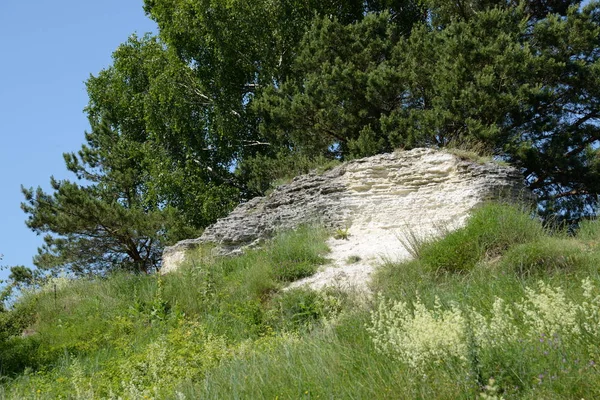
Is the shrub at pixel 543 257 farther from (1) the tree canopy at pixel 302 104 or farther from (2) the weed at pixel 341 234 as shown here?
(1) the tree canopy at pixel 302 104

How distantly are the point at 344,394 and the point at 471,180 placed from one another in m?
10.1

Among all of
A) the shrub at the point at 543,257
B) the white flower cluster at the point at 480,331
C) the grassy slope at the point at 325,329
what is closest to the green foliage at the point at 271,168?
the grassy slope at the point at 325,329

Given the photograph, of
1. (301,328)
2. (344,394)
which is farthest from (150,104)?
(344,394)

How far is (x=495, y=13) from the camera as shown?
818 inches

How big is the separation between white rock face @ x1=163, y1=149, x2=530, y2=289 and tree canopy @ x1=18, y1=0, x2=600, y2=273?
2919 millimetres

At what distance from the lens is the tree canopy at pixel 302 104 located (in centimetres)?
2045

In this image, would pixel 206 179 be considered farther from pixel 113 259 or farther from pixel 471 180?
pixel 471 180

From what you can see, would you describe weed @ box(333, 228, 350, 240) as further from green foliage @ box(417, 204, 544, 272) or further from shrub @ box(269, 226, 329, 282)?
green foliage @ box(417, 204, 544, 272)

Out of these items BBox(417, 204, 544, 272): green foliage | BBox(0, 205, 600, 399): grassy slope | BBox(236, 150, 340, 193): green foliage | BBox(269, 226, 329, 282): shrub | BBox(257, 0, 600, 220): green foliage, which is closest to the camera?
BBox(0, 205, 600, 399): grassy slope

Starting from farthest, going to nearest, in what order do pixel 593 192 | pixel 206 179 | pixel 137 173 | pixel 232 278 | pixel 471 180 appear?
pixel 137 173
pixel 206 179
pixel 593 192
pixel 471 180
pixel 232 278

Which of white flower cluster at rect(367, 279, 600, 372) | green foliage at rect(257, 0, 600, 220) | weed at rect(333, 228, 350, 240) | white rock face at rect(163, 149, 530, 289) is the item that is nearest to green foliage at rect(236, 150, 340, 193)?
green foliage at rect(257, 0, 600, 220)

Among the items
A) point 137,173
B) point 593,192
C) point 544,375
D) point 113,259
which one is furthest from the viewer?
point 137,173

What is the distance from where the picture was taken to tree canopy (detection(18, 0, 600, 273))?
67.1ft

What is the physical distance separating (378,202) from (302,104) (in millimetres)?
8729
